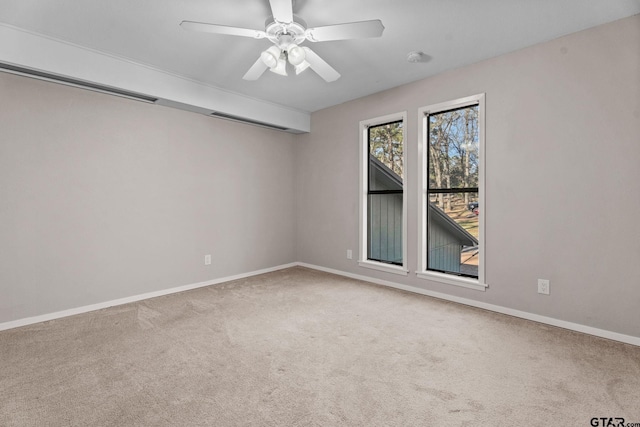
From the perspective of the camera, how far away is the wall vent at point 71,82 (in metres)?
2.66

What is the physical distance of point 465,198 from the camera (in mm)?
3453

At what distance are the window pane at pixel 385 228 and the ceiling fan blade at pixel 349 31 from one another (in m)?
2.36

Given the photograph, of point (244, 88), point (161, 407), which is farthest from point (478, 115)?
point (161, 407)

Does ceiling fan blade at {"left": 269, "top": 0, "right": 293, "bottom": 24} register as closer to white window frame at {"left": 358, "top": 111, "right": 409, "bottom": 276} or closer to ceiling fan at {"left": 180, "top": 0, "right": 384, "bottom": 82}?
ceiling fan at {"left": 180, "top": 0, "right": 384, "bottom": 82}

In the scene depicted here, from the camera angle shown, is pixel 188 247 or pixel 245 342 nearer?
pixel 245 342

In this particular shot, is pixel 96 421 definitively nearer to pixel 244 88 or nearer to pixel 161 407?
pixel 161 407

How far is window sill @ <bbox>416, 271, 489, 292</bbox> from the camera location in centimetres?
322

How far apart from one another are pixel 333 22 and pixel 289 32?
405mm

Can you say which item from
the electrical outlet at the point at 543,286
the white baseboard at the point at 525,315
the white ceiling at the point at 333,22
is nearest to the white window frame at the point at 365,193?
the white baseboard at the point at 525,315

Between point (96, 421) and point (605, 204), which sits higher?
point (605, 204)

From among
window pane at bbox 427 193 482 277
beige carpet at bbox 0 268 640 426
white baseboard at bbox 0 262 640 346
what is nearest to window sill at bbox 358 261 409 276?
white baseboard at bbox 0 262 640 346

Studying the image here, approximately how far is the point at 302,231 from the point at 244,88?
2335 mm

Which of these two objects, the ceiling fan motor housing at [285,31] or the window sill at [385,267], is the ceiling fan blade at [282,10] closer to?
the ceiling fan motor housing at [285,31]

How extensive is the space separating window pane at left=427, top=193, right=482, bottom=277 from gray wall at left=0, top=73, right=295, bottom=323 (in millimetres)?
2440
